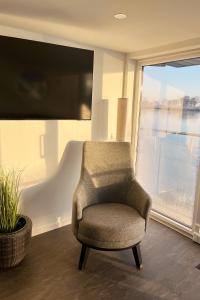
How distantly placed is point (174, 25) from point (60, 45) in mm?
1140

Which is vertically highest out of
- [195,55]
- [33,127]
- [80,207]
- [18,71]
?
[195,55]

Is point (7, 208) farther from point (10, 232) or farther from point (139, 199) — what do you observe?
point (139, 199)

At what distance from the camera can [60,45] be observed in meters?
2.53

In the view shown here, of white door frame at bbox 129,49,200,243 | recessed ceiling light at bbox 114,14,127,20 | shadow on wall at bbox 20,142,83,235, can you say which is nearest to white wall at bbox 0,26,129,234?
shadow on wall at bbox 20,142,83,235

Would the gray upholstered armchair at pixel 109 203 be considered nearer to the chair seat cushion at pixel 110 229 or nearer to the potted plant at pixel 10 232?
the chair seat cushion at pixel 110 229

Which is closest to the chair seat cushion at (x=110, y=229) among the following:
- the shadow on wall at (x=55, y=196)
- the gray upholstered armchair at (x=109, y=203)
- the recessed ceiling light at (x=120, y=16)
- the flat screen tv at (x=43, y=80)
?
the gray upholstered armchair at (x=109, y=203)

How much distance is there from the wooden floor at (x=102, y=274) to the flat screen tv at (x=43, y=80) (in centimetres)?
138

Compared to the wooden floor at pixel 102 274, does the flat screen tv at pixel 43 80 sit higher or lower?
higher

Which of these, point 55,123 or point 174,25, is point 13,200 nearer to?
point 55,123

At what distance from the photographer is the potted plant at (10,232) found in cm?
206

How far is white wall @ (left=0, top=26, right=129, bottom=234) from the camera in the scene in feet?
8.04

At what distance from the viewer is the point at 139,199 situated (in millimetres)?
2400

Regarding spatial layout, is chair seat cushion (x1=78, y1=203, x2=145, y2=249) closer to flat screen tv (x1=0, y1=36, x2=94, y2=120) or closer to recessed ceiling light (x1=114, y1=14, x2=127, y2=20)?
flat screen tv (x1=0, y1=36, x2=94, y2=120)

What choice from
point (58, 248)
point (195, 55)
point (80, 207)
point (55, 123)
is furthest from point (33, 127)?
point (195, 55)
